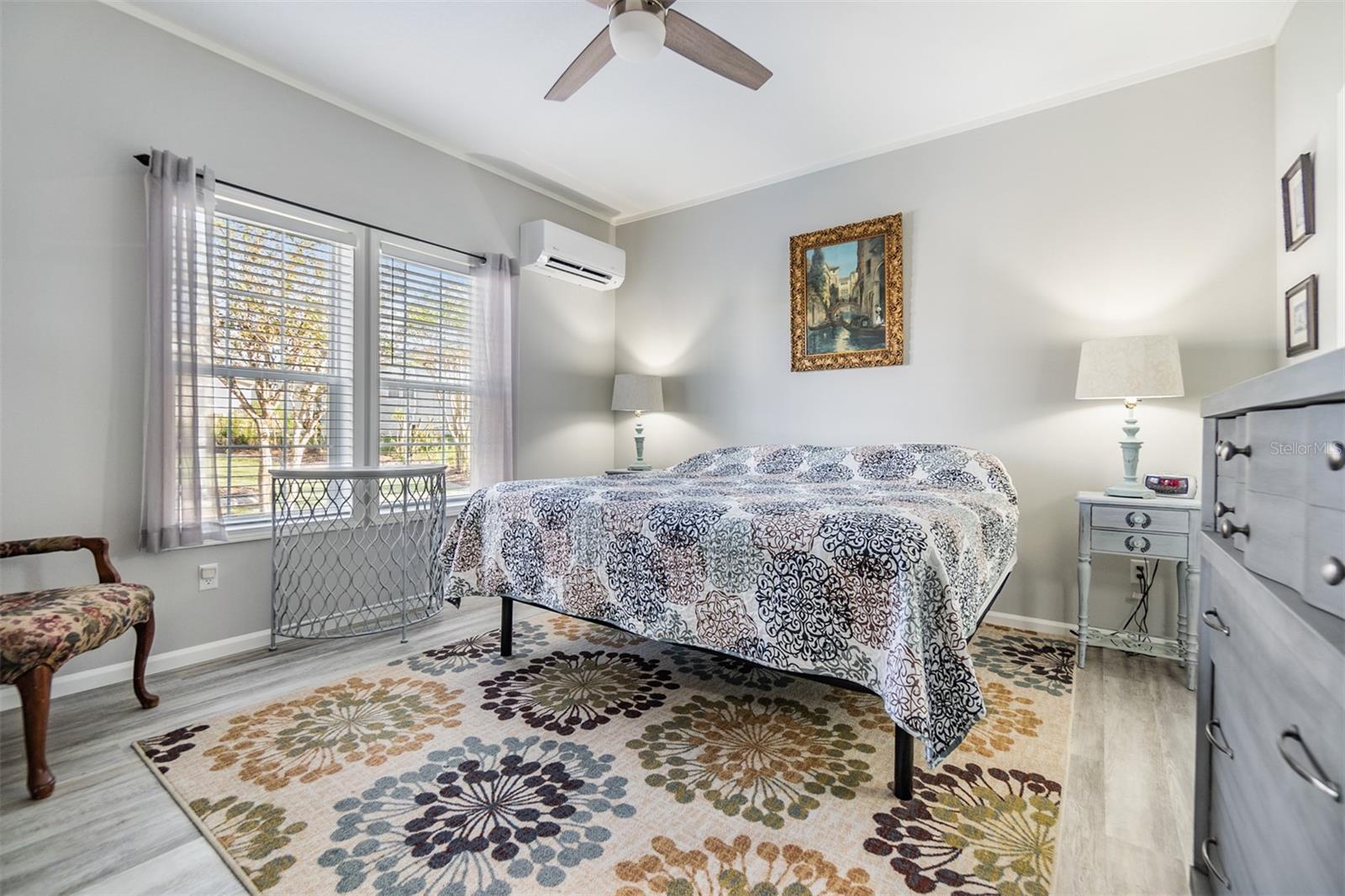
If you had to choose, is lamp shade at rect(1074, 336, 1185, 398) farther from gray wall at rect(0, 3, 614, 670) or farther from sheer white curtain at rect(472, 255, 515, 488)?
gray wall at rect(0, 3, 614, 670)

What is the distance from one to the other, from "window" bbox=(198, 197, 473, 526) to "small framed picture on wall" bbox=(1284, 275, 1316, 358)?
404cm

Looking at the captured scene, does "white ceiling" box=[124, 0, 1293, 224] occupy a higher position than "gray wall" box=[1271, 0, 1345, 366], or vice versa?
"white ceiling" box=[124, 0, 1293, 224]

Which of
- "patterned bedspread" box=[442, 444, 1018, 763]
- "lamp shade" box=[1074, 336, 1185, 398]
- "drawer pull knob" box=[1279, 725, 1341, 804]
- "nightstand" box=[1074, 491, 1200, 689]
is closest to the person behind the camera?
"drawer pull knob" box=[1279, 725, 1341, 804]

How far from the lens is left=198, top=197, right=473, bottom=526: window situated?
9.21 feet

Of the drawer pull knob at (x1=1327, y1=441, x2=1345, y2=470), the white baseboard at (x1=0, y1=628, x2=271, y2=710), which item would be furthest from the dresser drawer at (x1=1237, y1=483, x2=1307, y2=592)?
the white baseboard at (x1=0, y1=628, x2=271, y2=710)

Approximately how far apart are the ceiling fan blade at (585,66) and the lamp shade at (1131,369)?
8.01 feet

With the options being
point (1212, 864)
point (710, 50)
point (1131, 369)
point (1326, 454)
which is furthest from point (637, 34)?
point (1212, 864)

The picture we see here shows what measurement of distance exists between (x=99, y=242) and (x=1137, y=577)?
15.8ft

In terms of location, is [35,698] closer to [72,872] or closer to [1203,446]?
[72,872]

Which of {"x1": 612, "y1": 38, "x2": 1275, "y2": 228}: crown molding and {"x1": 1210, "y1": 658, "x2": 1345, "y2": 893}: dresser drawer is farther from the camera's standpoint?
{"x1": 612, "y1": 38, "x2": 1275, "y2": 228}: crown molding

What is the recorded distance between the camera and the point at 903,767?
1609 mm

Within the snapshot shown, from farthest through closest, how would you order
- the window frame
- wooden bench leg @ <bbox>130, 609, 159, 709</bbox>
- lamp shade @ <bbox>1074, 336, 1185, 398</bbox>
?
the window frame
lamp shade @ <bbox>1074, 336, 1185, 398</bbox>
wooden bench leg @ <bbox>130, 609, 159, 709</bbox>

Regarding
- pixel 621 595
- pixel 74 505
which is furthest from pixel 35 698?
pixel 621 595

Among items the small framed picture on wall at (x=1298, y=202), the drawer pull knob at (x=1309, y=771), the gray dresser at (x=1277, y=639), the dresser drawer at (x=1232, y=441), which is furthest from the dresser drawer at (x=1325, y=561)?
the small framed picture on wall at (x=1298, y=202)
